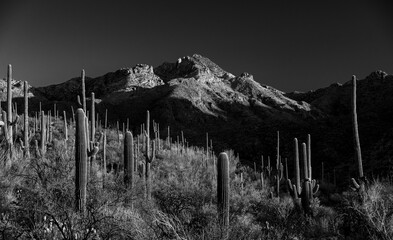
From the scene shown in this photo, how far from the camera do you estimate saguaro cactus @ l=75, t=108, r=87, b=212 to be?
899cm

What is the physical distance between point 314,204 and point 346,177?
15244 millimetres

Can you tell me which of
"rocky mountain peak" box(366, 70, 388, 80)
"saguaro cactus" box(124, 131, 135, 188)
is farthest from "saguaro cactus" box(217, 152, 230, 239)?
"rocky mountain peak" box(366, 70, 388, 80)

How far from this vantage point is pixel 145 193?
14.1 metres

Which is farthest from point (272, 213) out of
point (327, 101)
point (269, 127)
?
point (327, 101)

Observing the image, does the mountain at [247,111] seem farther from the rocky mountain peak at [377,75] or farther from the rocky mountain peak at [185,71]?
the rocky mountain peak at [185,71]

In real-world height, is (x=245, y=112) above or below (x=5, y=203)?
above

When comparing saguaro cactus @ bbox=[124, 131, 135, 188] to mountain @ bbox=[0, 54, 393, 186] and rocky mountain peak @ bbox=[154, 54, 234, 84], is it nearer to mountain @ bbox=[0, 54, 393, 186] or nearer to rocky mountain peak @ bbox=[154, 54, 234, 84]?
mountain @ bbox=[0, 54, 393, 186]

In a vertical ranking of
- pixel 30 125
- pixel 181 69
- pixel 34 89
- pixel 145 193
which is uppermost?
pixel 181 69

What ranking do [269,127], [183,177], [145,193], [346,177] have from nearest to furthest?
[145,193] → [183,177] → [346,177] → [269,127]

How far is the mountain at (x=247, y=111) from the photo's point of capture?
39.7 meters

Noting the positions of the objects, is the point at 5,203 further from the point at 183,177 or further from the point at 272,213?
the point at 183,177

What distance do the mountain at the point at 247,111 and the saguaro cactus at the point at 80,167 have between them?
22806mm

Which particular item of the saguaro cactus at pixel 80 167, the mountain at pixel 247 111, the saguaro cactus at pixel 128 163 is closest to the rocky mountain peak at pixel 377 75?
the mountain at pixel 247 111

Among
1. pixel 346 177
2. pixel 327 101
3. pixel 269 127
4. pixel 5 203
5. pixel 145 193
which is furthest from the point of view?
pixel 327 101
